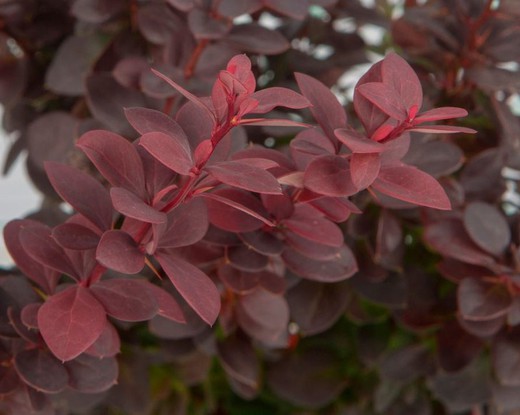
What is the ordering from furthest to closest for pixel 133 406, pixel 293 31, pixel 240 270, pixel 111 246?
pixel 293 31
pixel 133 406
pixel 240 270
pixel 111 246

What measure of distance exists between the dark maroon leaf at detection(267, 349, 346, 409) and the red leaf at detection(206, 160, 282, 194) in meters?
0.36

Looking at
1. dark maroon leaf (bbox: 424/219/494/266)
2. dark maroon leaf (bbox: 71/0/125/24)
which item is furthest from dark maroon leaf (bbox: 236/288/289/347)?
dark maroon leaf (bbox: 71/0/125/24)

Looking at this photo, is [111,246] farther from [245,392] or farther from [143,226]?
[245,392]

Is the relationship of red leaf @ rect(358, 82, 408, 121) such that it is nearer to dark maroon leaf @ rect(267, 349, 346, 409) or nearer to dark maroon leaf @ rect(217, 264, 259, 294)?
dark maroon leaf @ rect(217, 264, 259, 294)

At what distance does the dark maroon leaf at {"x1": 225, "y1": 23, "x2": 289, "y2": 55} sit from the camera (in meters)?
0.53

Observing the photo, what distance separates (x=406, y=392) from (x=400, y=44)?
0.30 meters

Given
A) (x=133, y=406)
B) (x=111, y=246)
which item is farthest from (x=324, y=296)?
(x=111, y=246)

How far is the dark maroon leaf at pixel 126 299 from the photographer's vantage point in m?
0.36

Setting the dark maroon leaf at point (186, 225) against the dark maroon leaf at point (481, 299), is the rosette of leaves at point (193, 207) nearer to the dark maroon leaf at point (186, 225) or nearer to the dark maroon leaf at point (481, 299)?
the dark maroon leaf at point (186, 225)

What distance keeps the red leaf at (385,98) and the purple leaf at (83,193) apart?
13 centimetres

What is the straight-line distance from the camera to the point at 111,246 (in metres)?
0.32

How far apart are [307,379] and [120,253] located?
0.35 metres

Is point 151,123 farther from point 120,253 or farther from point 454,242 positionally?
point 454,242

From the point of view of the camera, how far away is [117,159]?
1.12 feet
